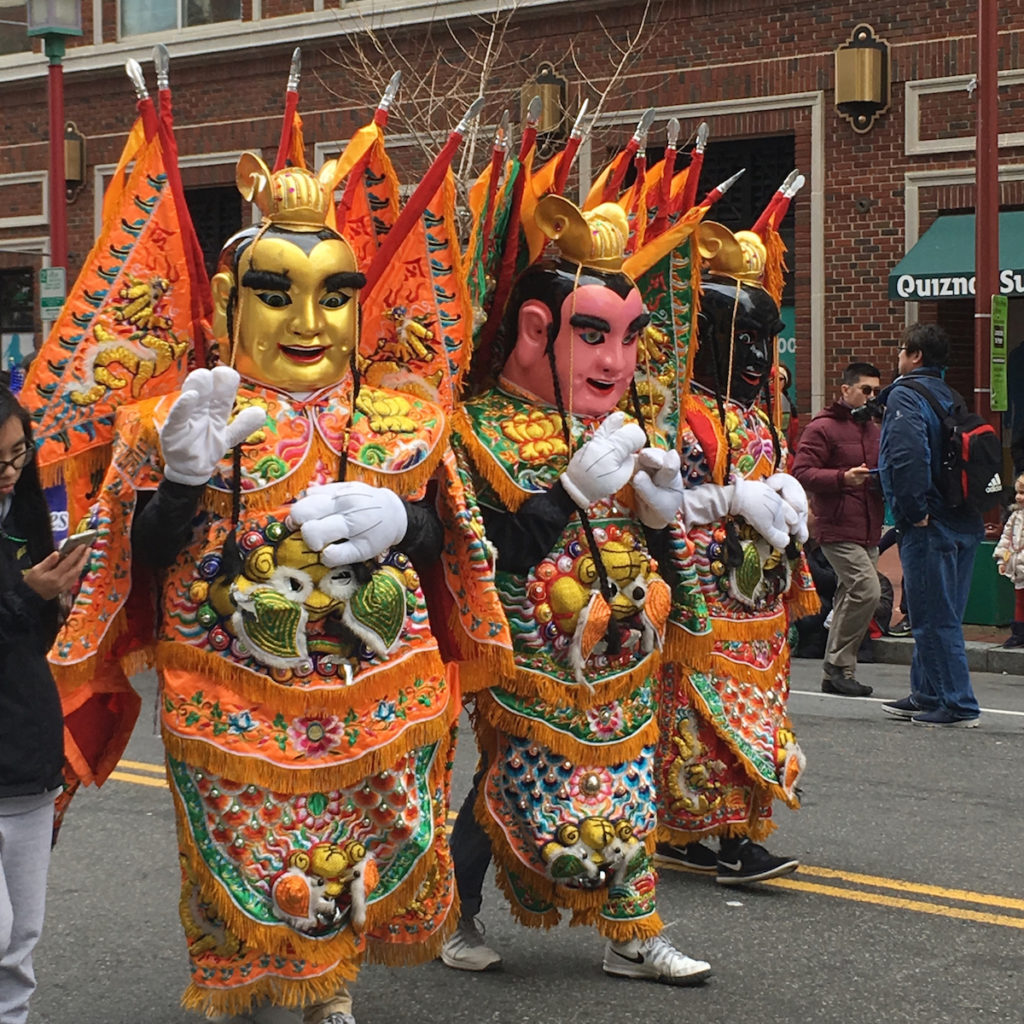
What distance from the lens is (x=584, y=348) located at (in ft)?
15.5

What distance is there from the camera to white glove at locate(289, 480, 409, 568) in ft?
12.8

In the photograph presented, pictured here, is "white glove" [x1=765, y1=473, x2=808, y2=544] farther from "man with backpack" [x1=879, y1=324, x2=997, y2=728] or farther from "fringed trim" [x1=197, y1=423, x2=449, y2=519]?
"man with backpack" [x1=879, y1=324, x2=997, y2=728]

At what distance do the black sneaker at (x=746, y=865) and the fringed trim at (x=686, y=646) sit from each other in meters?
0.76

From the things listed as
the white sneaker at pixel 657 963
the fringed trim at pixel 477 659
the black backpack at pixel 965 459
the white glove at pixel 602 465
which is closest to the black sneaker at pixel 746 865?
the white sneaker at pixel 657 963

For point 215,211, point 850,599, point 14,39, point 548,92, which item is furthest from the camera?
point 14,39

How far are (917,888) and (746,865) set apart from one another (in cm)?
A: 57

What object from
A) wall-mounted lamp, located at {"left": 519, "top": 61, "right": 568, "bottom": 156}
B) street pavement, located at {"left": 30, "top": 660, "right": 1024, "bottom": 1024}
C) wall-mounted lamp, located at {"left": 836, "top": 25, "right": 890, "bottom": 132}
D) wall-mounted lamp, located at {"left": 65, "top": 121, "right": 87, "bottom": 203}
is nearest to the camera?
street pavement, located at {"left": 30, "top": 660, "right": 1024, "bottom": 1024}

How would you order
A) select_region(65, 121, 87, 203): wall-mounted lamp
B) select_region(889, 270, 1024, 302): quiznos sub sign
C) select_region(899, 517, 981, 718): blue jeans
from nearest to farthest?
select_region(899, 517, 981, 718): blue jeans
select_region(889, 270, 1024, 302): quiznos sub sign
select_region(65, 121, 87, 203): wall-mounted lamp

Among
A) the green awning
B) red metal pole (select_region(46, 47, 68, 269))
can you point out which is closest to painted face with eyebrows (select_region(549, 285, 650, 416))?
red metal pole (select_region(46, 47, 68, 269))

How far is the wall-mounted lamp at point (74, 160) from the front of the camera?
20938mm

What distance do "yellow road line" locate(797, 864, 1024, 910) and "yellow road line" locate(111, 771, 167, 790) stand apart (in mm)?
2807

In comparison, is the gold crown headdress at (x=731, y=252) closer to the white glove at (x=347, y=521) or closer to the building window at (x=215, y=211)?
the white glove at (x=347, y=521)

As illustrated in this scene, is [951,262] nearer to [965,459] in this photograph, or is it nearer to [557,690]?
[965,459]

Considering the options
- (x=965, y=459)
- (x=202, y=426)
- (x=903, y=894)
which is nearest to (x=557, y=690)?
(x=202, y=426)
